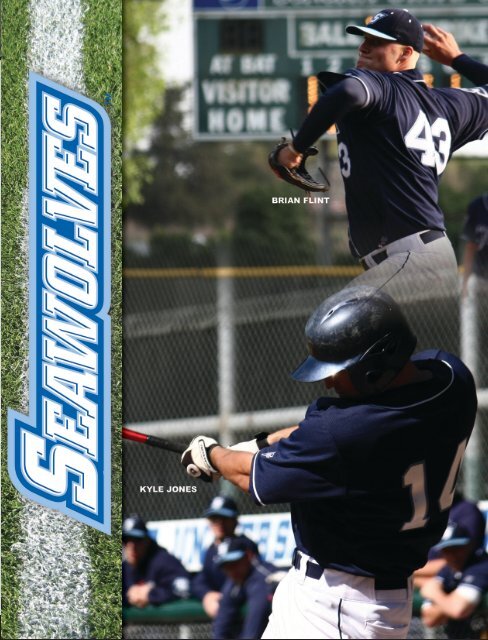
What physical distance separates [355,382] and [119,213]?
148cm

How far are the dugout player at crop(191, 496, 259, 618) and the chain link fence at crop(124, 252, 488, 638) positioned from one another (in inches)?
2.6

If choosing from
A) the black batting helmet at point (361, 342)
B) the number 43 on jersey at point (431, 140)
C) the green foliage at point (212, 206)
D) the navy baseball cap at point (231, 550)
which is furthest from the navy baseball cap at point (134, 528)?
the number 43 on jersey at point (431, 140)

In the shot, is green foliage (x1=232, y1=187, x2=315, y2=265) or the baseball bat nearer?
the baseball bat

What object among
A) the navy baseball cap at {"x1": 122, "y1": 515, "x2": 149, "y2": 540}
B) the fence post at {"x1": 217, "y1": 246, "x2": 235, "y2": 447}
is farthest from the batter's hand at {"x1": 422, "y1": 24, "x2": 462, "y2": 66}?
the navy baseball cap at {"x1": 122, "y1": 515, "x2": 149, "y2": 540}

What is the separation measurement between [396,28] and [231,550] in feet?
7.10

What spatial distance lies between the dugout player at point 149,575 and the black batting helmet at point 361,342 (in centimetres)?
179

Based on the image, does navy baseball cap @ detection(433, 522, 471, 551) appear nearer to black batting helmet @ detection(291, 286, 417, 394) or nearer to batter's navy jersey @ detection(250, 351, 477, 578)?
batter's navy jersey @ detection(250, 351, 477, 578)

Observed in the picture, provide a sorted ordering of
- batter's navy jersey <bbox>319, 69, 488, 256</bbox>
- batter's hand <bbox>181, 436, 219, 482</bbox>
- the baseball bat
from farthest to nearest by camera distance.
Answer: batter's navy jersey <bbox>319, 69, 488, 256</bbox>, the baseball bat, batter's hand <bbox>181, 436, 219, 482</bbox>

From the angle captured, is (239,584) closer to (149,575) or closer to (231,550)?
(231,550)

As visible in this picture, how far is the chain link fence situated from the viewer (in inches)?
180

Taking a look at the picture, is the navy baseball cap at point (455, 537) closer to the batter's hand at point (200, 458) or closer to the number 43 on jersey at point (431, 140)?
the number 43 on jersey at point (431, 140)

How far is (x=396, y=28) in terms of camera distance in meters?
4.04

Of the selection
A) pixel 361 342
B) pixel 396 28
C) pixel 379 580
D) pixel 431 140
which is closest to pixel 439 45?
pixel 396 28

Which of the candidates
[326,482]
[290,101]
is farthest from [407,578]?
[290,101]
